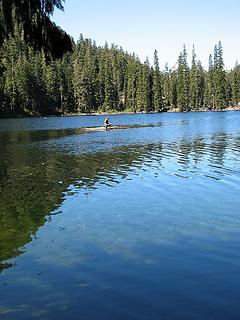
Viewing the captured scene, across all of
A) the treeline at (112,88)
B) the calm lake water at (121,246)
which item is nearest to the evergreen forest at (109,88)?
the treeline at (112,88)

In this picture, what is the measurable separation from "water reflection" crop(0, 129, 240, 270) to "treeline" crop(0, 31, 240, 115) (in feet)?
387

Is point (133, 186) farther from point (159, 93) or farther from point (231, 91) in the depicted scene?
point (231, 91)

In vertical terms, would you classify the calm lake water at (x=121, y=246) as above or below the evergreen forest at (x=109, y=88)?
below

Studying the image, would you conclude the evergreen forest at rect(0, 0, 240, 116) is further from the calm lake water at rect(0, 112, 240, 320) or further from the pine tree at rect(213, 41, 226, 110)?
the calm lake water at rect(0, 112, 240, 320)

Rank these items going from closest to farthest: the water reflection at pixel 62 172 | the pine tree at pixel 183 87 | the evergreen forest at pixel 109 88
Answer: the water reflection at pixel 62 172 < the evergreen forest at pixel 109 88 < the pine tree at pixel 183 87

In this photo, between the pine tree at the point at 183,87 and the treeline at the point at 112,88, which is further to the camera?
the pine tree at the point at 183,87

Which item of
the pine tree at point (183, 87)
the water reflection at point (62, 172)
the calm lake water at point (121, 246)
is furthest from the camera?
the pine tree at point (183, 87)

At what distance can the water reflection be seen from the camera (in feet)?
50.0

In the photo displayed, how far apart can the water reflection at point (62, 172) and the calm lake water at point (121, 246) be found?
10cm

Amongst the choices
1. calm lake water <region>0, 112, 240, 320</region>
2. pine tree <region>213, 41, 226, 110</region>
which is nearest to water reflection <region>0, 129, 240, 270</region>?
calm lake water <region>0, 112, 240, 320</region>

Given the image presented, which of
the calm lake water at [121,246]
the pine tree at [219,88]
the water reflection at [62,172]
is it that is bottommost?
the calm lake water at [121,246]

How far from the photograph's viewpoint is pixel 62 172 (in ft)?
91.4

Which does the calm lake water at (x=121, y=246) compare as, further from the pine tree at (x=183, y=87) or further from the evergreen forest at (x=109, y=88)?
the pine tree at (x=183, y=87)

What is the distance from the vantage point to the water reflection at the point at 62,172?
15242 mm
